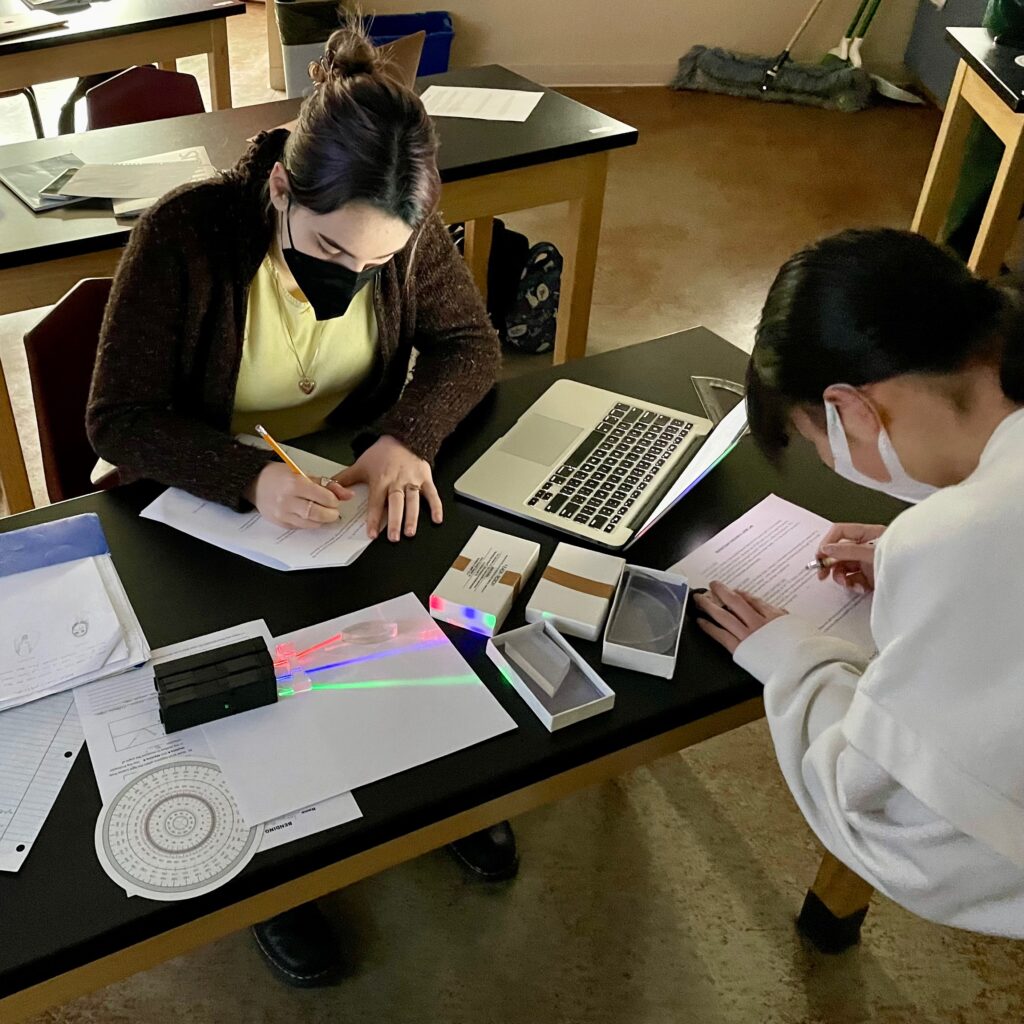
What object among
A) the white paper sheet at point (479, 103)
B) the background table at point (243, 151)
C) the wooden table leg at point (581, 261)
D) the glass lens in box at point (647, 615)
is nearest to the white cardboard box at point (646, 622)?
the glass lens in box at point (647, 615)

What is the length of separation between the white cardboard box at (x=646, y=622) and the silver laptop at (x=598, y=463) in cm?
7

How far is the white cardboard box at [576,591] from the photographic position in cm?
102

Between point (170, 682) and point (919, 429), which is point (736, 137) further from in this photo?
point (170, 682)

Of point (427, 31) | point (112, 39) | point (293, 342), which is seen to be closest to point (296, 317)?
point (293, 342)

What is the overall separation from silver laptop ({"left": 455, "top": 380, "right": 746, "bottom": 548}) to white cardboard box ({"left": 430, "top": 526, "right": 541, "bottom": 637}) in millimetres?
80

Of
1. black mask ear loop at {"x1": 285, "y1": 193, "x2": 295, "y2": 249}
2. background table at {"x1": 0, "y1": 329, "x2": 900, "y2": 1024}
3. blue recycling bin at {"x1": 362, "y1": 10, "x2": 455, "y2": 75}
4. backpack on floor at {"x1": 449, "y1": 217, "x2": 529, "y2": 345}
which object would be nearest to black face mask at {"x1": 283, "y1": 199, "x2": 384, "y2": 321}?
black mask ear loop at {"x1": 285, "y1": 193, "x2": 295, "y2": 249}

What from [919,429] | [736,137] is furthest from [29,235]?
[736,137]

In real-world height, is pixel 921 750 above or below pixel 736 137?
above

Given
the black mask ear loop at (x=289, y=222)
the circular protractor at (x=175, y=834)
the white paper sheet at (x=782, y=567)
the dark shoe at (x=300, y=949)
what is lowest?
the dark shoe at (x=300, y=949)

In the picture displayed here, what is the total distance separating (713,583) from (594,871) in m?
0.74

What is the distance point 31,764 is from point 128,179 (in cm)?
139

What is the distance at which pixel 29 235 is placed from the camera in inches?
70.6

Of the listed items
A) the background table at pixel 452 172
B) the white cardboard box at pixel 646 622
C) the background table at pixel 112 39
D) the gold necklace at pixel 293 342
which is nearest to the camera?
the white cardboard box at pixel 646 622

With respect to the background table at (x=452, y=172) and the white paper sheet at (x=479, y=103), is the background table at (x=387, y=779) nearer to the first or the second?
the background table at (x=452, y=172)
